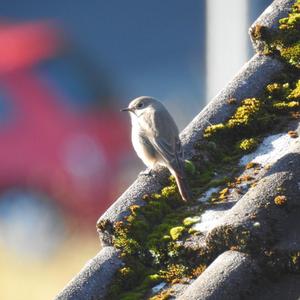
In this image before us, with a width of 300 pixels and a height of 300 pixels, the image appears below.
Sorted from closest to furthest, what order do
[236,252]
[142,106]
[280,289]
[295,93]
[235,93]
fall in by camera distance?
[280,289], [236,252], [295,93], [235,93], [142,106]

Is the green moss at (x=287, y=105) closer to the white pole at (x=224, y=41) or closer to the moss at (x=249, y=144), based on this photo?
the moss at (x=249, y=144)

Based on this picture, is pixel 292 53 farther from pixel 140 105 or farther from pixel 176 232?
pixel 140 105

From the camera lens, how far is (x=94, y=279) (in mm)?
3721

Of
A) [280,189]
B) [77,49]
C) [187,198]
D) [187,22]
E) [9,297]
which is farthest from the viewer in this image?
[187,22]

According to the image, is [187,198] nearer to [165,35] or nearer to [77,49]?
[77,49]

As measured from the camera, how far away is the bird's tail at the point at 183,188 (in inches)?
154

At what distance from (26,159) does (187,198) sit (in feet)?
35.3

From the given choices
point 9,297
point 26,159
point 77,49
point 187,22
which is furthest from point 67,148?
point 187,22

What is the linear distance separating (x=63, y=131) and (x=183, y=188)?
10947 mm

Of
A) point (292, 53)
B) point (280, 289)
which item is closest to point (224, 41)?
point (292, 53)

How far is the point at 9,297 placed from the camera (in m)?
11.4

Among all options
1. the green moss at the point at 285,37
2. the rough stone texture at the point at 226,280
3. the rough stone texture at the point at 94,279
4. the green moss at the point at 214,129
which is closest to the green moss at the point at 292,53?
the green moss at the point at 285,37

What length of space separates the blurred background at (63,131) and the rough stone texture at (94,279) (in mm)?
7713

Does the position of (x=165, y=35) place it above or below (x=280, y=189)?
below
